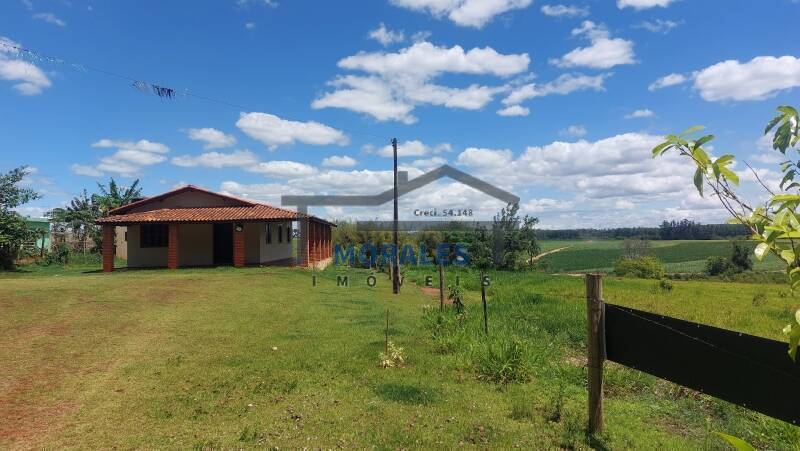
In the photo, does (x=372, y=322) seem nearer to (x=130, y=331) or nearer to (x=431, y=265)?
(x=130, y=331)

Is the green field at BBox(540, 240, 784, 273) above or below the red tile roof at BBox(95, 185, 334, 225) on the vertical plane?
below

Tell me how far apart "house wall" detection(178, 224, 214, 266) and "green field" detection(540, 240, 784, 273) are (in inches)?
1070

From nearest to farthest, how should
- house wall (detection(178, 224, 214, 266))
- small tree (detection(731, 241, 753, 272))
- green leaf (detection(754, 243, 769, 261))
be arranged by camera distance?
green leaf (detection(754, 243, 769, 261)), house wall (detection(178, 224, 214, 266)), small tree (detection(731, 241, 753, 272))

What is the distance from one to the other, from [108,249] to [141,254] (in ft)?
5.41

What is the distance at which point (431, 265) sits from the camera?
3212 cm

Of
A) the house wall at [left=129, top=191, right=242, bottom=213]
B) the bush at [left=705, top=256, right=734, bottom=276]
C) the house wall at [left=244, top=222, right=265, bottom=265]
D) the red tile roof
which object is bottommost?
the bush at [left=705, top=256, right=734, bottom=276]

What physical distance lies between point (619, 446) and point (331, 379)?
11.6ft

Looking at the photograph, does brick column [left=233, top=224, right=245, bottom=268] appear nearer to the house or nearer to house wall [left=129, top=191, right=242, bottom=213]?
the house

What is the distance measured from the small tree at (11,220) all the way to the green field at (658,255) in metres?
35.0

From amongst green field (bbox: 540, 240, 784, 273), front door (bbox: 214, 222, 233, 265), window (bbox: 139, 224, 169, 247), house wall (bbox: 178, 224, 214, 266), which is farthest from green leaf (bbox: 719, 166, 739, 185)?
green field (bbox: 540, 240, 784, 273)

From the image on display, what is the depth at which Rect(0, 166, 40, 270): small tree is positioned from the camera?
22.0 m

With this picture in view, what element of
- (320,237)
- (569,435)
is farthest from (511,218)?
(569,435)

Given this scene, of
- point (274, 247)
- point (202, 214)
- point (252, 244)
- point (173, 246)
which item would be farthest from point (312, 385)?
point (274, 247)

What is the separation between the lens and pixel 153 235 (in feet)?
74.9
